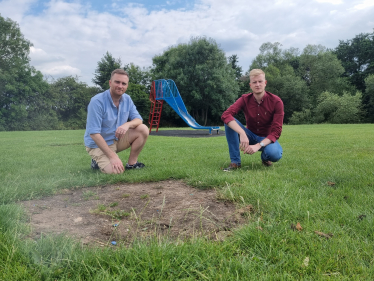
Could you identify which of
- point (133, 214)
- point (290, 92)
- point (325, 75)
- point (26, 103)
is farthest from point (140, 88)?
point (133, 214)

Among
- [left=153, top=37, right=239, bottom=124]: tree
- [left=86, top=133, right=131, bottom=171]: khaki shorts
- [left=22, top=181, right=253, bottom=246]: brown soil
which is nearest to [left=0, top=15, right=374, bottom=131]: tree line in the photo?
[left=153, top=37, right=239, bottom=124]: tree

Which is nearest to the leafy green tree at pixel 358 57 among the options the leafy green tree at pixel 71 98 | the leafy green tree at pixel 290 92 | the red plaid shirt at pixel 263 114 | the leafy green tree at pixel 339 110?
the leafy green tree at pixel 290 92

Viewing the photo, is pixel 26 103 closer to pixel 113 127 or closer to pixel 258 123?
pixel 113 127

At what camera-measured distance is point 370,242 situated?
1.47 metres

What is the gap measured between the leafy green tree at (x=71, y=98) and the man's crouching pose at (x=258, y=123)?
2992 cm

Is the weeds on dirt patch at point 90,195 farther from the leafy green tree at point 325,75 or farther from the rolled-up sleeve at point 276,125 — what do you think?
the leafy green tree at point 325,75

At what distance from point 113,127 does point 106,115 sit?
209mm

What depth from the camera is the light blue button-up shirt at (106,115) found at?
3.36m

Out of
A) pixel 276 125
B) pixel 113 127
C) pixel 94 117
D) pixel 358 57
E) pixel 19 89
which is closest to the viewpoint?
pixel 94 117

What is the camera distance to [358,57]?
38.3m

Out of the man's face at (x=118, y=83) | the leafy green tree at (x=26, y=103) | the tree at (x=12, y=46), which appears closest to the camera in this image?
the man's face at (x=118, y=83)

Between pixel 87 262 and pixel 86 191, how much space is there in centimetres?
151

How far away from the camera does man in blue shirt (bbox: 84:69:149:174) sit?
331 cm

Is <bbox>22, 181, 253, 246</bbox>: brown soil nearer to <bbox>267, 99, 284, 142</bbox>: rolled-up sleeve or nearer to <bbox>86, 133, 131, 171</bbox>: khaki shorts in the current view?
<bbox>86, 133, 131, 171</bbox>: khaki shorts
